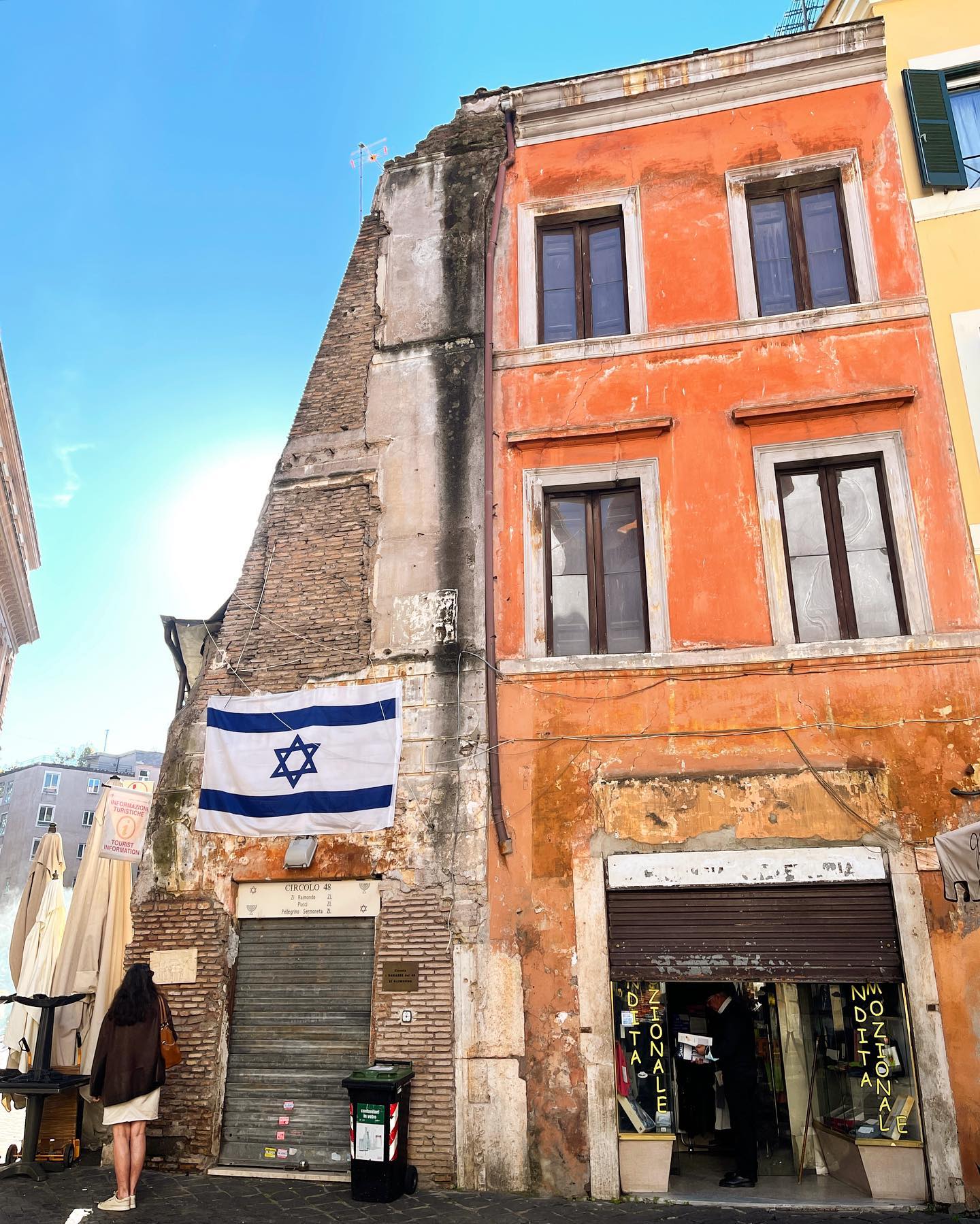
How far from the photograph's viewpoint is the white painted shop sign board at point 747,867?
24.3 ft

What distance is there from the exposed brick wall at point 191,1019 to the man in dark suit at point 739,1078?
4.23 meters

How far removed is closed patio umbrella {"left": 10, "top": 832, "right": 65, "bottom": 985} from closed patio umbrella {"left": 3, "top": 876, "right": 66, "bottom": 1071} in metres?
0.07

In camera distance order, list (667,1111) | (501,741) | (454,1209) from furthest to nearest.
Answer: (501,741) → (667,1111) → (454,1209)

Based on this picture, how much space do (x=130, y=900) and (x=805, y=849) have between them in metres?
6.26

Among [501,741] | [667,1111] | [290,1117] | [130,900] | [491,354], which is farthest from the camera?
[491,354]

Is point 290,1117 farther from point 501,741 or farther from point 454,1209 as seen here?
point 501,741

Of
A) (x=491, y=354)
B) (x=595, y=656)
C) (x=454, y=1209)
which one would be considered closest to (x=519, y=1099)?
(x=454, y=1209)

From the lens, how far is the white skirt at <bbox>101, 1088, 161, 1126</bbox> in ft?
22.2

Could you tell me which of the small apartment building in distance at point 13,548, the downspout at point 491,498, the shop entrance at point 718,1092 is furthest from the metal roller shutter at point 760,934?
the small apartment building in distance at point 13,548

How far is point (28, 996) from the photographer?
343 inches

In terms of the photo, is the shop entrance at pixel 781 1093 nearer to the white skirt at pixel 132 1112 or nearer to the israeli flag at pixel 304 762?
the israeli flag at pixel 304 762

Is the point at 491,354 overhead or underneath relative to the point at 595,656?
overhead

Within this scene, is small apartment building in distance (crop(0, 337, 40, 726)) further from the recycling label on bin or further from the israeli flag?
the recycling label on bin

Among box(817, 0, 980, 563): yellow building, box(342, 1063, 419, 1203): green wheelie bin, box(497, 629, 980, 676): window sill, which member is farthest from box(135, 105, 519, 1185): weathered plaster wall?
box(817, 0, 980, 563): yellow building
